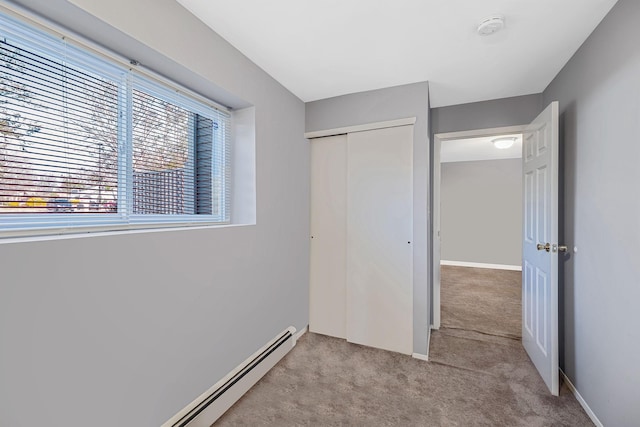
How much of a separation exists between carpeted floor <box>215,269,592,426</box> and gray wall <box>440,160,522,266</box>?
3567mm

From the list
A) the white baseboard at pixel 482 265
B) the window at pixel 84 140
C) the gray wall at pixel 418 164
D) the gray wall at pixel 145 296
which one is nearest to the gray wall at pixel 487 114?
the gray wall at pixel 418 164

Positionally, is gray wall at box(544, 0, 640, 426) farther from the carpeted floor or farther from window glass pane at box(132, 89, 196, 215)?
window glass pane at box(132, 89, 196, 215)

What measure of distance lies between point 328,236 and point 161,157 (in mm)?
1639

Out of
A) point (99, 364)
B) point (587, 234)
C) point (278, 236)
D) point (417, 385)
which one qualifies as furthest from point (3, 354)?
point (587, 234)

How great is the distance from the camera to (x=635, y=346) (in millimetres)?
1282

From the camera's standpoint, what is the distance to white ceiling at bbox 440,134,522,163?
436 cm

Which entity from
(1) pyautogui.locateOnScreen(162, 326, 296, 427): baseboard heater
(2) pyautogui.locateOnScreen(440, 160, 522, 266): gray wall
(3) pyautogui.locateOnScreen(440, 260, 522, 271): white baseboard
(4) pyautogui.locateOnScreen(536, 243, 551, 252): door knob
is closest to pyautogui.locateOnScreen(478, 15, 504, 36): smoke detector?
(4) pyautogui.locateOnScreen(536, 243, 551, 252): door knob

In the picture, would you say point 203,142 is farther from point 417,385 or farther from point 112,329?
point 417,385

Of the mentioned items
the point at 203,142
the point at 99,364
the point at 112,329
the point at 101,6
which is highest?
the point at 101,6

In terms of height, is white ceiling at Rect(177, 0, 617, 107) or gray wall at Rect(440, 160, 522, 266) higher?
white ceiling at Rect(177, 0, 617, 107)

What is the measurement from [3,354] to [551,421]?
265 centimetres

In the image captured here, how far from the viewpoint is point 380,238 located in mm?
2461

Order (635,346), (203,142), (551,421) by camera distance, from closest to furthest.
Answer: (635,346) → (551,421) → (203,142)

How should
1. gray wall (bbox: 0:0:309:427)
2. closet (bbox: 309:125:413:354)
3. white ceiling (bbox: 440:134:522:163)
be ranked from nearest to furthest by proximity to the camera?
gray wall (bbox: 0:0:309:427) → closet (bbox: 309:125:413:354) → white ceiling (bbox: 440:134:522:163)
